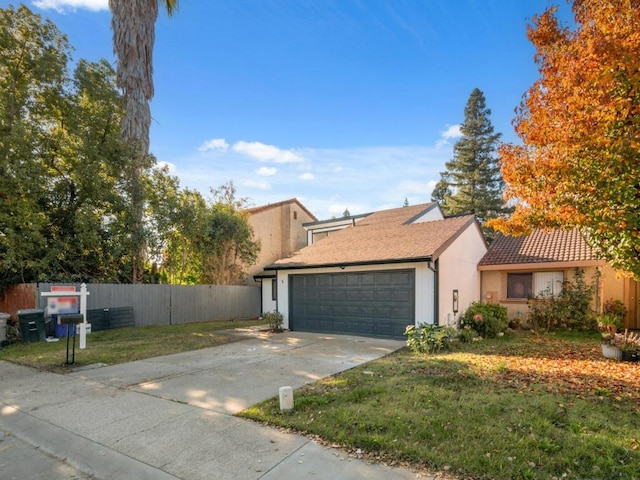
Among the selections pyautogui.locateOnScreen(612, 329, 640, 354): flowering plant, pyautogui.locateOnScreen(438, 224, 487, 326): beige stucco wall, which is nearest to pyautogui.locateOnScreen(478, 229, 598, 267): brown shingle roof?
pyautogui.locateOnScreen(438, 224, 487, 326): beige stucco wall

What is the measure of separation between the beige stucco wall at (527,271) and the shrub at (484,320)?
2.36m

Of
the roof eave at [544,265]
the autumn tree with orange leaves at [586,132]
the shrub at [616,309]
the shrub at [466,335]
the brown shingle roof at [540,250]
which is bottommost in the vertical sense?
the shrub at [466,335]

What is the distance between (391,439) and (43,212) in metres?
15.1

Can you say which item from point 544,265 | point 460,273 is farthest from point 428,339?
point 544,265

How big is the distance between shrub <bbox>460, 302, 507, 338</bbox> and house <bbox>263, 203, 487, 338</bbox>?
0.42 m

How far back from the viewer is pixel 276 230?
81.5 feet

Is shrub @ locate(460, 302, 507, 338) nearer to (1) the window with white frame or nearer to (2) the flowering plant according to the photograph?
(1) the window with white frame

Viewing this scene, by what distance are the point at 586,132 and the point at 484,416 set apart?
19.2 ft

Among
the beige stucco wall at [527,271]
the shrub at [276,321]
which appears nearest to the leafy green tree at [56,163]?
the shrub at [276,321]

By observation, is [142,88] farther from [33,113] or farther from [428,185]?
[428,185]

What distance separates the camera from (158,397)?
545 cm

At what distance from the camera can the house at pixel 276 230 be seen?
23256mm

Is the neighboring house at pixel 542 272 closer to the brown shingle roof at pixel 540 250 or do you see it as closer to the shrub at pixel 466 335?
the brown shingle roof at pixel 540 250

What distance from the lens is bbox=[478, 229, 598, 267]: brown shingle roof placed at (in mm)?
12508
